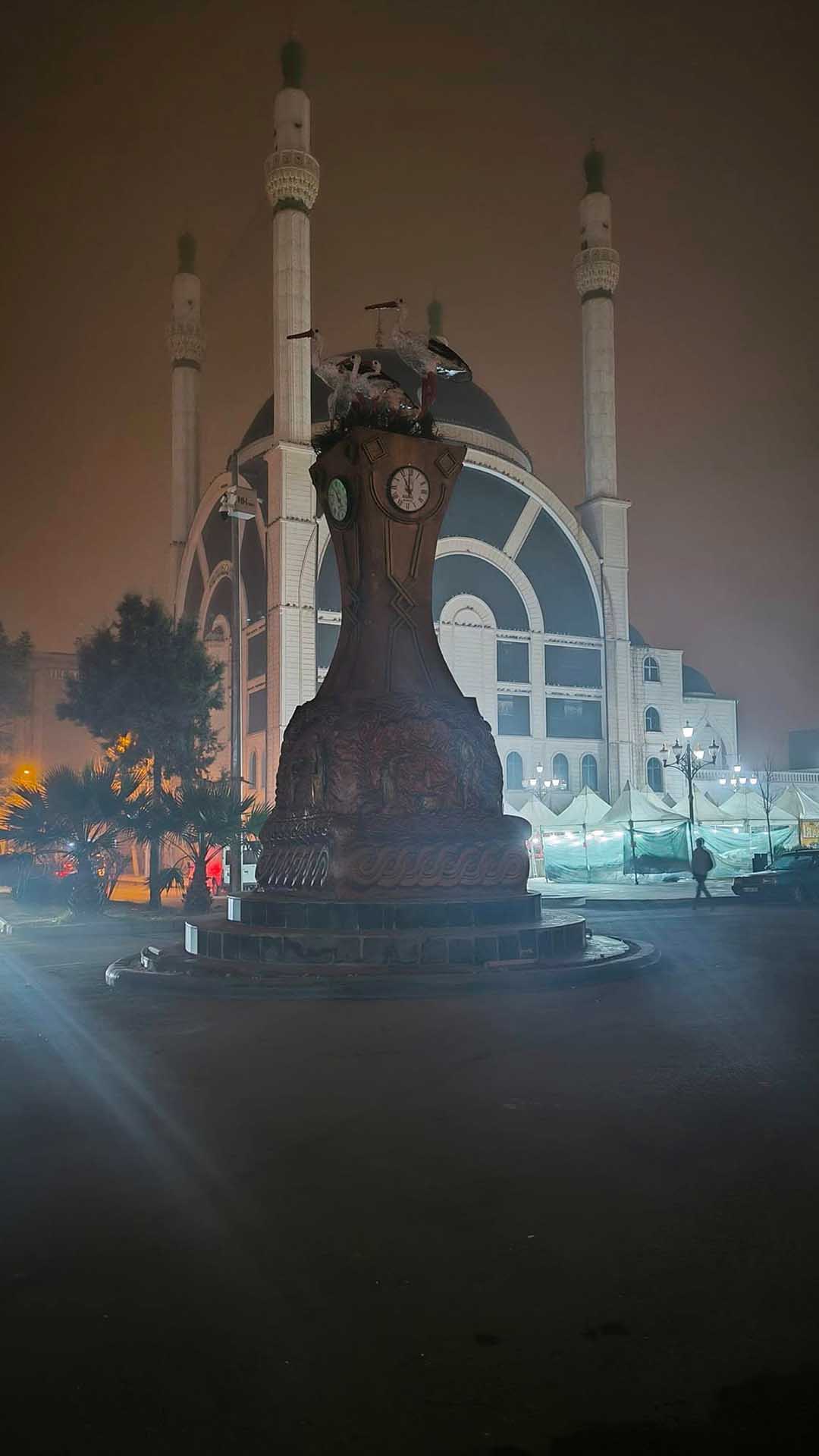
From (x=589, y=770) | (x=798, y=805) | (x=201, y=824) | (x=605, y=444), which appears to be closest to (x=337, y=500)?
(x=201, y=824)

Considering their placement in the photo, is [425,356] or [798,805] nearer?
[425,356]

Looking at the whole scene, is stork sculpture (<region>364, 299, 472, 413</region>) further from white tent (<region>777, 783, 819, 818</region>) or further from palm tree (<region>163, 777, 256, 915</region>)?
white tent (<region>777, 783, 819, 818</region>)

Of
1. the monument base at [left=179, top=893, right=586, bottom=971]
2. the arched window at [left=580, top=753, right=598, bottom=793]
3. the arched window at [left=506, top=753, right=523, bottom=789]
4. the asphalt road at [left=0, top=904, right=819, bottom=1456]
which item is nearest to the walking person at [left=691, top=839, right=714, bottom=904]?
the monument base at [left=179, top=893, right=586, bottom=971]

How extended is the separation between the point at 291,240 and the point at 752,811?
3406cm

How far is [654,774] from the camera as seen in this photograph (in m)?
61.7

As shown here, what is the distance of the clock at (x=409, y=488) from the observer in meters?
13.1

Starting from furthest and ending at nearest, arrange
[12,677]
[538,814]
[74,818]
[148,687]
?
1. [12,677]
2. [538,814]
3. [148,687]
4. [74,818]

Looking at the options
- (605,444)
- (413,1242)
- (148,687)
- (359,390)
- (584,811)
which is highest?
(605,444)

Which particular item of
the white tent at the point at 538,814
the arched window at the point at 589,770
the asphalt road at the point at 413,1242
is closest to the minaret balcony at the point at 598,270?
the arched window at the point at 589,770

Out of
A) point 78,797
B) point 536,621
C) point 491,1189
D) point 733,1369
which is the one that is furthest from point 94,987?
Result: point 536,621

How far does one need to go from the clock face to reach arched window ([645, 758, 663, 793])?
49724 mm

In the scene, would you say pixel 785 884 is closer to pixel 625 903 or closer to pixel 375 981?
pixel 625 903

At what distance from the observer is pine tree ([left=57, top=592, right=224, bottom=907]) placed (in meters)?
30.4

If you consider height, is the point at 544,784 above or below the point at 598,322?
below
